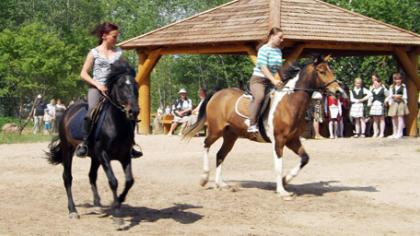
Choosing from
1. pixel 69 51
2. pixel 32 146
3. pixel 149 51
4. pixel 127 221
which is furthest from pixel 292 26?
pixel 69 51

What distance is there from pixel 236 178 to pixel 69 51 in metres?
39.0

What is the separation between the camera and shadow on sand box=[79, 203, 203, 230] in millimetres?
9469

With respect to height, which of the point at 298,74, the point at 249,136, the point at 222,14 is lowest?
the point at 249,136

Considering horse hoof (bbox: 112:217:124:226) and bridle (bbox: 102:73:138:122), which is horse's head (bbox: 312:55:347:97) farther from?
horse hoof (bbox: 112:217:124:226)

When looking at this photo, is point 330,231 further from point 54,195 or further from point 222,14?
point 222,14

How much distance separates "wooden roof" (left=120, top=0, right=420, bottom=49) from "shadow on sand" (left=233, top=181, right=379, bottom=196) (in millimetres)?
9378

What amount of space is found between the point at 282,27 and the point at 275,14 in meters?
0.73

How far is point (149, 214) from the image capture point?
10.1m

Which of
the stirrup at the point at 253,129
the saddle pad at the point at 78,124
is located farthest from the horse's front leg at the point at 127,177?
the stirrup at the point at 253,129

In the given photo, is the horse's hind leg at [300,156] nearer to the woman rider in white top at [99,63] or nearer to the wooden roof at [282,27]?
the woman rider in white top at [99,63]

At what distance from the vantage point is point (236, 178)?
46.0ft

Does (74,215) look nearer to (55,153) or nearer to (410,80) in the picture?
(55,153)

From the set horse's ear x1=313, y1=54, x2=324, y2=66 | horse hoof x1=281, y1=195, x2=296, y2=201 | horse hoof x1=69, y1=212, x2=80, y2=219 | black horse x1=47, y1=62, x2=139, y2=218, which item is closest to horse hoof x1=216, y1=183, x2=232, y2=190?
horse hoof x1=281, y1=195, x2=296, y2=201

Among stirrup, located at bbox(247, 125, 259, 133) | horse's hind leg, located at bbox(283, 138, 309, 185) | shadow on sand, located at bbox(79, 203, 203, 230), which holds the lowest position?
shadow on sand, located at bbox(79, 203, 203, 230)
